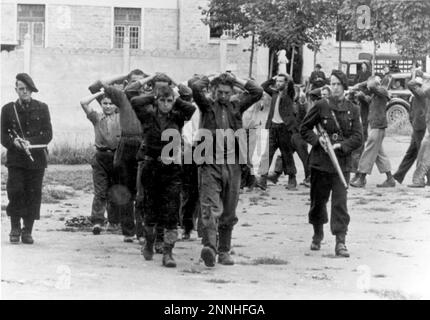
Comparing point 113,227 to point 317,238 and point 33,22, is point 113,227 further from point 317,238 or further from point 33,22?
point 33,22

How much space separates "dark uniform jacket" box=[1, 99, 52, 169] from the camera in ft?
39.9

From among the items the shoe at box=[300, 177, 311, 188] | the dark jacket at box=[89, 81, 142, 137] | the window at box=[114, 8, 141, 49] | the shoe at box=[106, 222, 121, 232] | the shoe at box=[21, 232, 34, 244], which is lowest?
the shoe at box=[300, 177, 311, 188]

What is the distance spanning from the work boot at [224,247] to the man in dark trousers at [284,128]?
6.92m

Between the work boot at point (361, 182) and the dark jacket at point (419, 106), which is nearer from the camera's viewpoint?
the dark jacket at point (419, 106)

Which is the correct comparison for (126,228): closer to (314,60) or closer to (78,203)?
(78,203)

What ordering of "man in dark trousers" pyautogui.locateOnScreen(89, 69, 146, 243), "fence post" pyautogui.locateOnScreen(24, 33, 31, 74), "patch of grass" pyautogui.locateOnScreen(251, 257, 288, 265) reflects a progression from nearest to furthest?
"patch of grass" pyautogui.locateOnScreen(251, 257, 288, 265)
"man in dark trousers" pyautogui.locateOnScreen(89, 69, 146, 243)
"fence post" pyautogui.locateOnScreen(24, 33, 31, 74)

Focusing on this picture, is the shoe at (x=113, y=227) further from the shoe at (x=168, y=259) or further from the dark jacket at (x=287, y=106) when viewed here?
the dark jacket at (x=287, y=106)

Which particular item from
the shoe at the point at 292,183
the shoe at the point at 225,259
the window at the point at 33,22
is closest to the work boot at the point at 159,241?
the shoe at the point at 225,259

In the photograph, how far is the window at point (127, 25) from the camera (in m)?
39.5

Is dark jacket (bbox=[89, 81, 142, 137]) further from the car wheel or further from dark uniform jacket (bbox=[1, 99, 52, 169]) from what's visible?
the car wheel

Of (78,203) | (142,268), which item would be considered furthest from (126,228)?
(78,203)

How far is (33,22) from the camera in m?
38.9

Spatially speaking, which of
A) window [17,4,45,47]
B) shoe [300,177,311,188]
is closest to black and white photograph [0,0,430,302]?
shoe [300,177,311,188]
